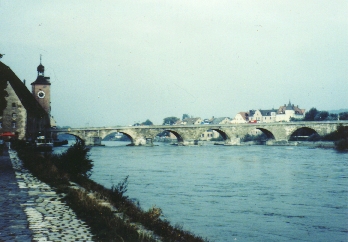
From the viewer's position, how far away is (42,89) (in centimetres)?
8162

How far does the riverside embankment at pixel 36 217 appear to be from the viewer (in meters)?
6.43

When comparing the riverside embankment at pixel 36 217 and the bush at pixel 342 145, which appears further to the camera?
the bush at pixel 342 145

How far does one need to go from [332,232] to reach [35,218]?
24.9 feet

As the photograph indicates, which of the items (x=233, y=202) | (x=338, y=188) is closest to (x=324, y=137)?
(x=338, y=188)

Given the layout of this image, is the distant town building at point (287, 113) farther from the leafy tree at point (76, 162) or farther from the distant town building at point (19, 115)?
the leafy tree at point (76, 162)

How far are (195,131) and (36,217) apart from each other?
7734cm

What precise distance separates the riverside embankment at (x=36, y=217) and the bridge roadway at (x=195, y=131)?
Answer: 2609 inches

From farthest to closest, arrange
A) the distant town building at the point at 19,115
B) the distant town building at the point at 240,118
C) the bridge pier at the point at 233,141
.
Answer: the distant town building at the point at 240,118 < the bridge pier at the point at 233,141 < the distant town building at the point at 19,115

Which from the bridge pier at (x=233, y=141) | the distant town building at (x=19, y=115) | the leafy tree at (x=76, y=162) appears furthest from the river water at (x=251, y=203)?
the bridge pier at (x=233, y=141)

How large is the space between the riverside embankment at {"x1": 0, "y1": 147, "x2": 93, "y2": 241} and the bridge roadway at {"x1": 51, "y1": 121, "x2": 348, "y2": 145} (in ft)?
217

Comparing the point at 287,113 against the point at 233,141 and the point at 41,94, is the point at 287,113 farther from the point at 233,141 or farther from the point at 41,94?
the point at 41,94

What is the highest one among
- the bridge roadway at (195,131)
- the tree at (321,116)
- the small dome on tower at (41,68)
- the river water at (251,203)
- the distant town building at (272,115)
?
the small dome on tower at (41,68)

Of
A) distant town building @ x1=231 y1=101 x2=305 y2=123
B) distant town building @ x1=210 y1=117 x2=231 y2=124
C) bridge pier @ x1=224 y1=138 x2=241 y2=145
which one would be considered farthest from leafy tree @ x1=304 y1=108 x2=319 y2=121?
distant town building @ x1=210 y1=117 x2=231 y2=124

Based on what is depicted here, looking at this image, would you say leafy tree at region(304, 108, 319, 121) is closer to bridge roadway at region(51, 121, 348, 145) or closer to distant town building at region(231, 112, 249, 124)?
bridge roadway at region(51, 121, 348, 145)
